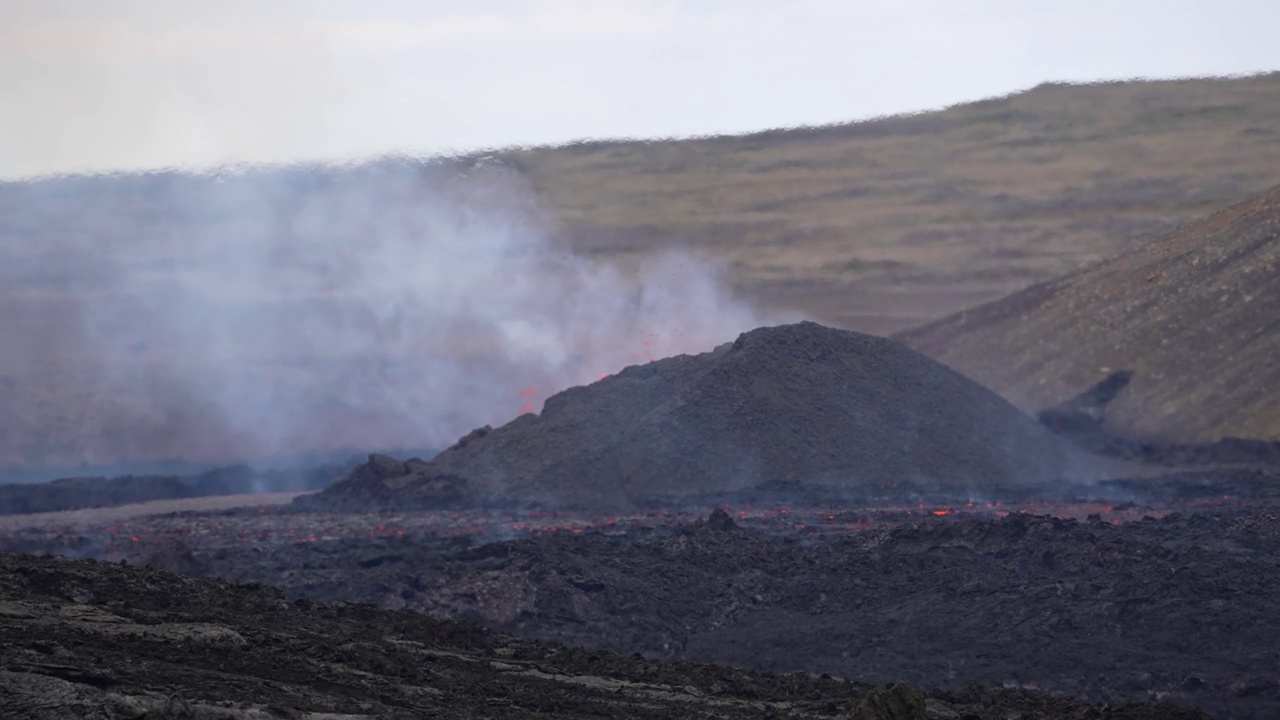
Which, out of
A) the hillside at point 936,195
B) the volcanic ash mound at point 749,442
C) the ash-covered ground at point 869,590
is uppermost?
the hillside at point 936,195

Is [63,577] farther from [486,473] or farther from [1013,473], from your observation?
[1013,473]

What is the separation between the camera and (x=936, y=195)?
8975 cm

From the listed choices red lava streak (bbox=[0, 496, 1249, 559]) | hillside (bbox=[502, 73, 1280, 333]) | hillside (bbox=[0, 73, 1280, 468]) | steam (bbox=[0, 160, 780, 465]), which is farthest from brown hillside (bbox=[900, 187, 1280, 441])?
red lava streak (bbox=[0, 496, 1249, 559])

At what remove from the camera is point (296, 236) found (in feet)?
200

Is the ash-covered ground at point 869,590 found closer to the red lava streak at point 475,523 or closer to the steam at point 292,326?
the red lava streak at point 475,523

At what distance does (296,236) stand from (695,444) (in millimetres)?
21854

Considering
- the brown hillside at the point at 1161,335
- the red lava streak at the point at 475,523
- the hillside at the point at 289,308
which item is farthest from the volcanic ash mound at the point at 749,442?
the hillside at the point at 289,308

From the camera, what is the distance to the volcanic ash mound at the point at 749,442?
149 ft

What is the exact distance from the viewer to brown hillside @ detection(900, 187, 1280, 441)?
57.7 meters

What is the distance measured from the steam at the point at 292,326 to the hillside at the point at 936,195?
18119 millimetres

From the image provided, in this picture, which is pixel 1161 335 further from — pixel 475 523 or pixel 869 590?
pixel 869 590

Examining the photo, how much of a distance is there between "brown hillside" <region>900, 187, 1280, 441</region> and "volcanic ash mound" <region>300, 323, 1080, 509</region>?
1024cm

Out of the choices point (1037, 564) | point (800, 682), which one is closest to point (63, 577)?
point (800, 682)

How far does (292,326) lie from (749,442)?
80.4 ft
